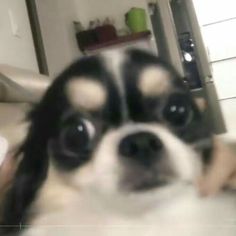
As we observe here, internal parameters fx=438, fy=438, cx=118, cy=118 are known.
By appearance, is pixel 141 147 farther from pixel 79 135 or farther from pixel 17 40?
pixel 17 40

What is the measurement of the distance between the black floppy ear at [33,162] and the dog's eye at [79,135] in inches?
0.9

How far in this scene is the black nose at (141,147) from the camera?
28cm

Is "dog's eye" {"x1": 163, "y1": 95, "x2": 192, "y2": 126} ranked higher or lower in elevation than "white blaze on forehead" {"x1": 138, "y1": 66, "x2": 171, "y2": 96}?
lower

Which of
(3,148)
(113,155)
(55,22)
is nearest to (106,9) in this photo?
(55,22)

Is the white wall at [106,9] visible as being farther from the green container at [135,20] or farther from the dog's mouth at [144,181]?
the dog's mouth at [144,181]

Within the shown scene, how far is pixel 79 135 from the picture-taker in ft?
1.00

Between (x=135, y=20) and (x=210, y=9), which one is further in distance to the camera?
(x=210, y=9)

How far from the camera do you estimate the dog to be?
0.28 meters

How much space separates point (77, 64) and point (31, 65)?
73cm

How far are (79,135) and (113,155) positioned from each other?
0.03 meters

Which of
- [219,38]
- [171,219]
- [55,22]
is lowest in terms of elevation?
[171,219]

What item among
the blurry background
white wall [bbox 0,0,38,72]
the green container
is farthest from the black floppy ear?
the green container

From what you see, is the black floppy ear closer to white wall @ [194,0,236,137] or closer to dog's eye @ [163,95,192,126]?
dog's eye @ [163,95,192,126]

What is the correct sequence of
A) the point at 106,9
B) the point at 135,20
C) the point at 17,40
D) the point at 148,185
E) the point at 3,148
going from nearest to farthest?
the point at 148,185 < the point at 3,148 < the point at 17,40 < the point at 135,20 < the point at 106,9
